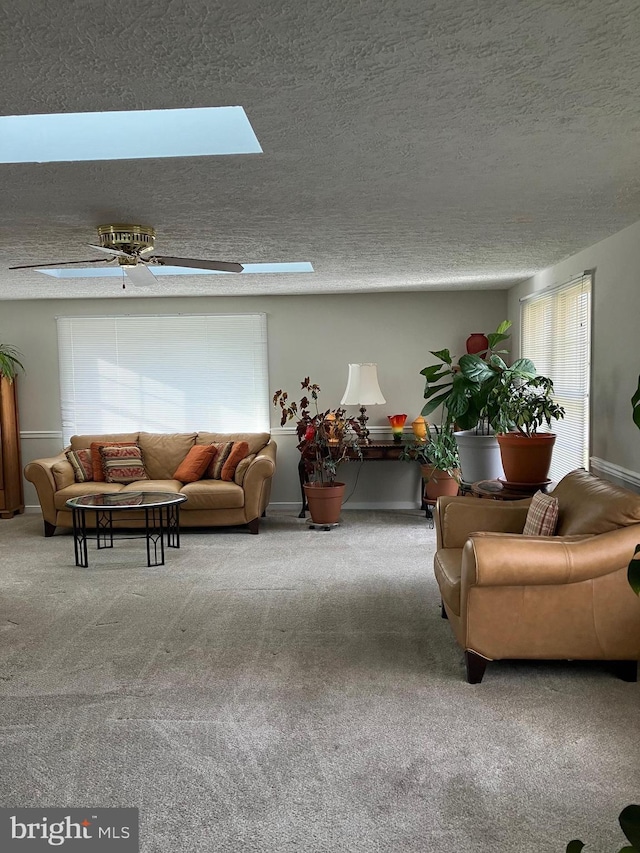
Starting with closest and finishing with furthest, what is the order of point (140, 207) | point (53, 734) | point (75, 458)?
point (53, 734) → point (140, 207) → point (75, 458)

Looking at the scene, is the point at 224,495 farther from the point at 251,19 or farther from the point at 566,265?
the point at 251,19

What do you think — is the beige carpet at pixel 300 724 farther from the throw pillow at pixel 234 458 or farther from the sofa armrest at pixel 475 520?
the throw pillow at pixel 234 458

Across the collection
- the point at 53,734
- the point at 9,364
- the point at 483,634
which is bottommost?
the point at 53,734

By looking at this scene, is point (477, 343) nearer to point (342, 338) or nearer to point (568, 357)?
point (342, 338)

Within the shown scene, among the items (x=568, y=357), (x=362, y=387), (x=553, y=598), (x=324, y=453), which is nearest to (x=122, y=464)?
(x=324, y=453)

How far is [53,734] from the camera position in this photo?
9.48ft

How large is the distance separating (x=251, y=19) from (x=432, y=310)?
6.02 m

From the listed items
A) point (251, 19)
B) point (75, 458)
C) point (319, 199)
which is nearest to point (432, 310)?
point (75, 458)

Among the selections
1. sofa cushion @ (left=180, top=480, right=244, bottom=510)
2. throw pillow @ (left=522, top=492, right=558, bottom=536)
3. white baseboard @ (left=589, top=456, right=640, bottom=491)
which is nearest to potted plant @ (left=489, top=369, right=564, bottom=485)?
white baseboard @ (left=589, top=456, right=640, bottom=491)

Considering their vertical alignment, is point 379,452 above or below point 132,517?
above

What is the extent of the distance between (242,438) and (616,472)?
3.97 metres

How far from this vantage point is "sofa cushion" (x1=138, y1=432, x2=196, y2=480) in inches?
283

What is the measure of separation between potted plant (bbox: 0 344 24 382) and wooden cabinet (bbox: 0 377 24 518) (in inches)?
2.8

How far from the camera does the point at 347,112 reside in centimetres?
215
